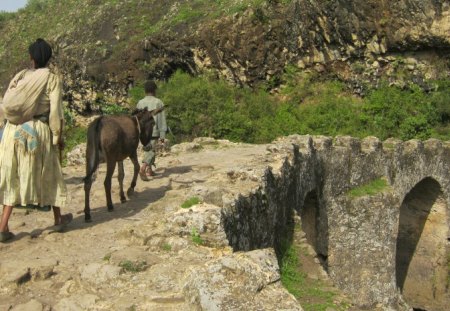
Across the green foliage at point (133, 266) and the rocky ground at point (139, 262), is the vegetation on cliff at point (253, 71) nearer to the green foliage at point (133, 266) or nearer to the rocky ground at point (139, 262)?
the rocky ground at point (139, 262)

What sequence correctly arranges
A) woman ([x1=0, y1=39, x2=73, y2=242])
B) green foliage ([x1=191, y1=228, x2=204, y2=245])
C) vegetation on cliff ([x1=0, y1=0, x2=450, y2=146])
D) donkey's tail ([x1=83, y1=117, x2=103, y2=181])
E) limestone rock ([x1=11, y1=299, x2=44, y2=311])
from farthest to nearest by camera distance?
vegetation on cliff ([x1=0, y1=0, x2=450, y2=146]), donkey's tail ([x1=83, y1=117, x2=103, y2=181]), woman ([x1=0, y1=39, x2=73, y2=242]), green foliage ([x1=191, y1=228, x2=204, y2=245]), limestone rock ([x1=11, y1=299, x2=44, y2=311])

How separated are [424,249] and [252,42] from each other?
12163 mm

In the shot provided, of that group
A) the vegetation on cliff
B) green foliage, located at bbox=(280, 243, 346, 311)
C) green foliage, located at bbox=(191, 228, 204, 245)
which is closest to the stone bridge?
green foliage, located at bbox=(280, 243, 346, 311)

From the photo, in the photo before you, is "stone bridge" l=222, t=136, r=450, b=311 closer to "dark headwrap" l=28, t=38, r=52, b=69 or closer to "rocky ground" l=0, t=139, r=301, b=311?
"rocky ground" l=0, t=139, r=301, b=311

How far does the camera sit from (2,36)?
39.9 m

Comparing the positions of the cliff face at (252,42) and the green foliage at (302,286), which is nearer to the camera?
the green foliage at (302,286)

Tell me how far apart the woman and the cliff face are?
63.3 feet

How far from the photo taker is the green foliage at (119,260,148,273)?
198 inches

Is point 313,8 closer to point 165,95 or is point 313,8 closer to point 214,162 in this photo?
point 165,95

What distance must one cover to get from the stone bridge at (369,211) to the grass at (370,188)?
0.04 metres

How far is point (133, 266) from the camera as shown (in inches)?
199

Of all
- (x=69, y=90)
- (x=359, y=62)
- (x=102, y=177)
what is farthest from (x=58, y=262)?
(x=69, y=90)

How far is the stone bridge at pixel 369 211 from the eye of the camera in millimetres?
10602

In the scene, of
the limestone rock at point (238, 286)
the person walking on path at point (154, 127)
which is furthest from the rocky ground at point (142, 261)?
the person walking on path at point (154, 127)
